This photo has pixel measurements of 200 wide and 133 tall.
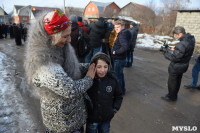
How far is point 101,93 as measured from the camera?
1.72 meters

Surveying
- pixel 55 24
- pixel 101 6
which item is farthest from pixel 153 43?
pixel 101 6

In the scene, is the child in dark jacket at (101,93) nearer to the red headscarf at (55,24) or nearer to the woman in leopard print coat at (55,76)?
the woman in leopard print coat at (55,76)

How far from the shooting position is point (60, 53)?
125 cm

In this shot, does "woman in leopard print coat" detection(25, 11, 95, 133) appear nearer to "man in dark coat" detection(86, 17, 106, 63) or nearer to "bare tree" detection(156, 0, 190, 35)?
"man in dark coat" detection(86, 17, 106, 63)

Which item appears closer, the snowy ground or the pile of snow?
the snowy ground

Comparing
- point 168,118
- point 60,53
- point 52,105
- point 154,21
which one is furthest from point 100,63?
Answer: point 154,21

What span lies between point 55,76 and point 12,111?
2837mm

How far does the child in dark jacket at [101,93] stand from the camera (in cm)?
172

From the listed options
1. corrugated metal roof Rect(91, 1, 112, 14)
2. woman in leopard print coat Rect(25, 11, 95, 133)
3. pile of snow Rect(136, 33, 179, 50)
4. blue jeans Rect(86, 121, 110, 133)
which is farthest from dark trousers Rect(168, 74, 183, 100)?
corrugated metal roof Rect(91, 1, 112, 14)

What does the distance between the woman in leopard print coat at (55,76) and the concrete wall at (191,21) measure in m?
16.1

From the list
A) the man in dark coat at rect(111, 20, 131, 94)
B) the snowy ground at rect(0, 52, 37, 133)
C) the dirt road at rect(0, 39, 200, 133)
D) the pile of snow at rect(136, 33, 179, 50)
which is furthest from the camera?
the pile of snow at rect(136, 33, 179, 50)

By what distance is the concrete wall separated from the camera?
14.4 m

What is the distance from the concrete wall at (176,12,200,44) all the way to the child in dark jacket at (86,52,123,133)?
15.5m

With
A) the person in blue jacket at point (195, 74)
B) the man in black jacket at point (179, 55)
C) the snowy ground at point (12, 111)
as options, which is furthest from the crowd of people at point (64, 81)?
the person in blue jacket at point (195, 74)
